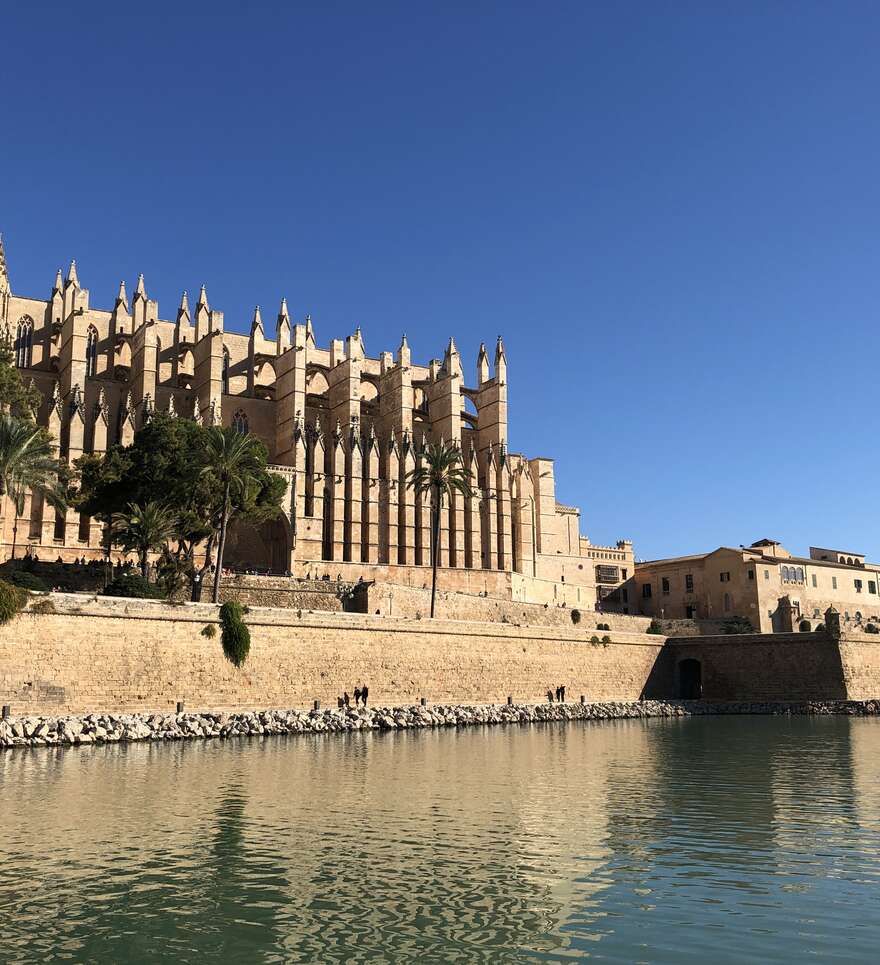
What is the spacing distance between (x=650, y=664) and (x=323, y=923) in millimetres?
43566

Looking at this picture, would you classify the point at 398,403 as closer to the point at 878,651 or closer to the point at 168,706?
the point at 878,651

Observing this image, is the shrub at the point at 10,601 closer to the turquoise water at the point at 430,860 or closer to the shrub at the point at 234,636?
the turquoise water at the point at 430,860

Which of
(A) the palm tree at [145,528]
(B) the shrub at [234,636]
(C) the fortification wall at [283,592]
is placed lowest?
(B) the shrub at [234,636]

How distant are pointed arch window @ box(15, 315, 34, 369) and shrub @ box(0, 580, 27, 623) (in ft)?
113

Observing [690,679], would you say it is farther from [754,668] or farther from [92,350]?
[92,350]

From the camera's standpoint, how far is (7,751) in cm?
2462

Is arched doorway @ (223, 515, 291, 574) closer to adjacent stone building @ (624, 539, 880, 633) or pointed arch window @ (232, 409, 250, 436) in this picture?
pointed arch window @ (232, 409, 250, 436)

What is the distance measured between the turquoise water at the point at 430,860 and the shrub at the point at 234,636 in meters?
9.26

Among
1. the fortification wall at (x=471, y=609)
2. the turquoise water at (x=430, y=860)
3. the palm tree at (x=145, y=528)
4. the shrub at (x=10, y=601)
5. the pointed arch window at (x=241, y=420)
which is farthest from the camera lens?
the pointed arch window at (x=241, y=420)

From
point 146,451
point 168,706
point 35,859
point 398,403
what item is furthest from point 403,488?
point 35,859

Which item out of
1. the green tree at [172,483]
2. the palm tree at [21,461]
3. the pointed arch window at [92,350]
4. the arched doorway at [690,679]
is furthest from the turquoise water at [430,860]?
the pointed arch window at [92,350]

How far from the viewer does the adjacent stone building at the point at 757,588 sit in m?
63.3

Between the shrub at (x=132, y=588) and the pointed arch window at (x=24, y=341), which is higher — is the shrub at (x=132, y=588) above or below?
below

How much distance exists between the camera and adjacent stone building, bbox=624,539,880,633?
63281mm
